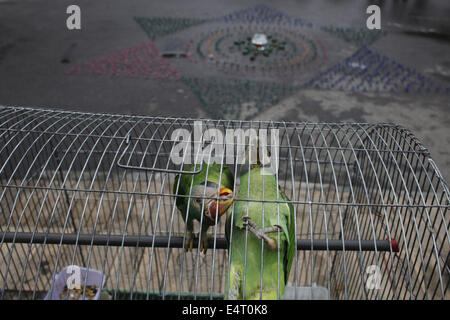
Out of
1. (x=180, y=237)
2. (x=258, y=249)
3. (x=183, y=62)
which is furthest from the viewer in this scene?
(x=183, y=62)

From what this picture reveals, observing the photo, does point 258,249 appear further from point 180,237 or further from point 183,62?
point 183,62

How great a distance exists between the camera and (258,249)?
2592 mm

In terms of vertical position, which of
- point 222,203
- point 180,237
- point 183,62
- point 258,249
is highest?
point 183,62

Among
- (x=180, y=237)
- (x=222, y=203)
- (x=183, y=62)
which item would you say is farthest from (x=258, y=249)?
(x=183, y=62)

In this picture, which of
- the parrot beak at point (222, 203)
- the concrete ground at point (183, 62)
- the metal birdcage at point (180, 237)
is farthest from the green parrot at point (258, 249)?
the concrete ground at point (183, 62)

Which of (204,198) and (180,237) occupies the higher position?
(204,198)

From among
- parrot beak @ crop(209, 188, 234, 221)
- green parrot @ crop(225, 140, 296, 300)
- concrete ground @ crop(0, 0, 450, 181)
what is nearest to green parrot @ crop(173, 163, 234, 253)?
parrot beak @ crop(209, 188, 234, 221)

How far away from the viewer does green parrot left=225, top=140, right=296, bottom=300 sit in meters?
2.37

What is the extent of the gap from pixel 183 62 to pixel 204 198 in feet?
32.5

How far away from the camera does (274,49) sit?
12641 millimetres

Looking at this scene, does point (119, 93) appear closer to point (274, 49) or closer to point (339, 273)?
point (274, 49)

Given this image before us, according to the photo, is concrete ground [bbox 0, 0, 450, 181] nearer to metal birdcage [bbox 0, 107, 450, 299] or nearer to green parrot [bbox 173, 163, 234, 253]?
metal birdcage [bbox 0, 107, 450, 299]

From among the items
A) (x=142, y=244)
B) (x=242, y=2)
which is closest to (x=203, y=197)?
(x=142, y=244)

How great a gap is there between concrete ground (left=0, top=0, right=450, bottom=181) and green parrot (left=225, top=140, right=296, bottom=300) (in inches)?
239
